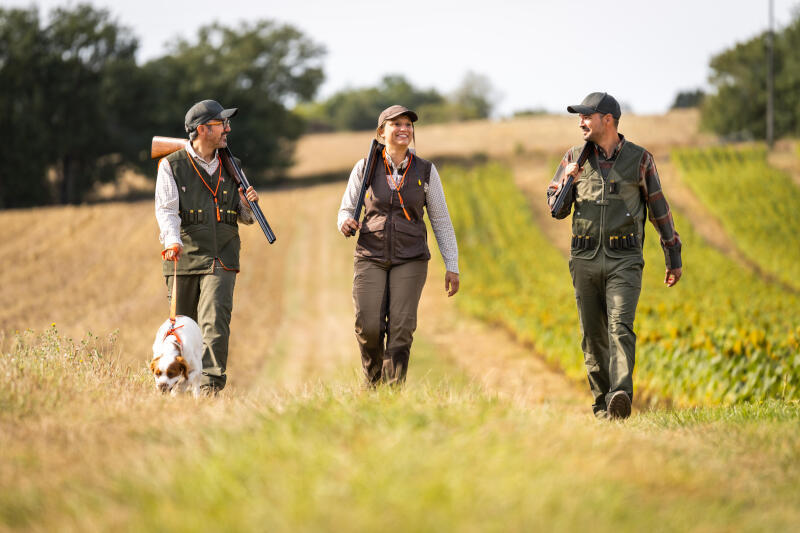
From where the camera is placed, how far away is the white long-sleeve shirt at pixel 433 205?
21.4 ft

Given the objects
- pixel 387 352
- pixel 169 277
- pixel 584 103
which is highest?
pixel 584 103

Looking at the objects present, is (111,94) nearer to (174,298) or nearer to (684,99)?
(174,298)

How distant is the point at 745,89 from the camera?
206ft

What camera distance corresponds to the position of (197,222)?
6559mm

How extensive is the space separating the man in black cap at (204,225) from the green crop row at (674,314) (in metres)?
6.38

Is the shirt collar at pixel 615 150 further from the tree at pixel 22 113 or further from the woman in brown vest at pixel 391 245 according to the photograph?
the tree at pixel 22 113

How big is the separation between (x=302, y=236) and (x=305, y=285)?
8.38 meters

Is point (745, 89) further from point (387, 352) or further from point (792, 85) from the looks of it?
point (387, 352)

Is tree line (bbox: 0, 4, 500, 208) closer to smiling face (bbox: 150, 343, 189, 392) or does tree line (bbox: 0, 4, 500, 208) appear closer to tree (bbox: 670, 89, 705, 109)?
smiling face (bbox: 150, 343, 189, 392)

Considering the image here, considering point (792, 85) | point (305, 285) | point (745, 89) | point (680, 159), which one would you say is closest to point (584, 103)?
point (305, 285)

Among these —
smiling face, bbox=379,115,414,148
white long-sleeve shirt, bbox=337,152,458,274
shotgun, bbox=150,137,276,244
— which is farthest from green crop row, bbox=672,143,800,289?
shotgun, bbox=150,137,276,244

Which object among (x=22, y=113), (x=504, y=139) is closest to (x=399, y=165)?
(x=22, y=113)

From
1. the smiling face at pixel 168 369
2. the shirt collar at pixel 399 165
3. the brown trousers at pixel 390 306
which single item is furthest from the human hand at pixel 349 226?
the smiling face at pixel 168 369

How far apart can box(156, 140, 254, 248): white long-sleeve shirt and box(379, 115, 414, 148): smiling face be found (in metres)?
Result: 1.49
